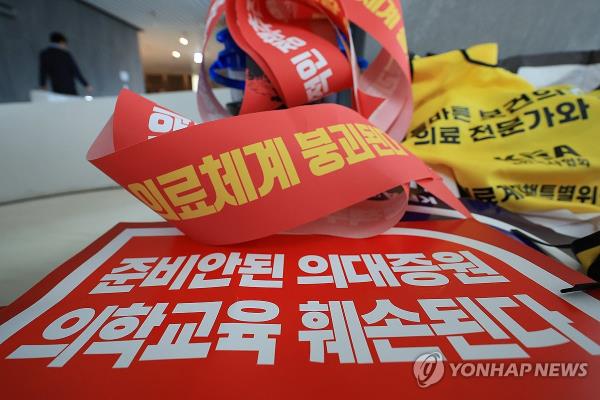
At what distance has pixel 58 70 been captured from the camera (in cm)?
198

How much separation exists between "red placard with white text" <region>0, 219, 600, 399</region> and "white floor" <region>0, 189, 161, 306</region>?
0.10m

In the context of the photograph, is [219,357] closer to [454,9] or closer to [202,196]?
[202,196]

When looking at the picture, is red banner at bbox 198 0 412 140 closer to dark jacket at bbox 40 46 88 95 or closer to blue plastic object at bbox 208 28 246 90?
blue plastic object at bbox 208 28 246 90

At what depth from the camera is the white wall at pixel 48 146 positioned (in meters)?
0.65

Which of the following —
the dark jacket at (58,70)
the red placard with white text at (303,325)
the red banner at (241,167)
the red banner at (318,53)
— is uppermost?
the dark jacket at (58,70)

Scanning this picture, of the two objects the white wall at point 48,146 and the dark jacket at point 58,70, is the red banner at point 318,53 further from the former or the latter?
the dark jacket at point 58,70

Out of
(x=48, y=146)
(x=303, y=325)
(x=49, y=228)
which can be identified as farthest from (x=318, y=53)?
(x=48, y=146)

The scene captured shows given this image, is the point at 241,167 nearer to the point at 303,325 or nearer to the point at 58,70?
the point at 303,325

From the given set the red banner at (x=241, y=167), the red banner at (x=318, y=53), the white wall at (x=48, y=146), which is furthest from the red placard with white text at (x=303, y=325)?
the white wall at (x=48, y=146)

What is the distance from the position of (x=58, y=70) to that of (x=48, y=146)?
183cm

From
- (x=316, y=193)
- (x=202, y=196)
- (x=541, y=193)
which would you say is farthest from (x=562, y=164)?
(x=202, y=196)

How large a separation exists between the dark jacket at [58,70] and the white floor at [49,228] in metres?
1.76

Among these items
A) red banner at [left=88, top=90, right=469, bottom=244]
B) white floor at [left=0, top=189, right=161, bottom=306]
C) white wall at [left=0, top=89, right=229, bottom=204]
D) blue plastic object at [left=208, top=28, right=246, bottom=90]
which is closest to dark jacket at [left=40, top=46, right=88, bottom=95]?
white wall at [left=0, top=89, right=229, bottom=204]

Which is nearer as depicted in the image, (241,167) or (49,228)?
(241,167)
